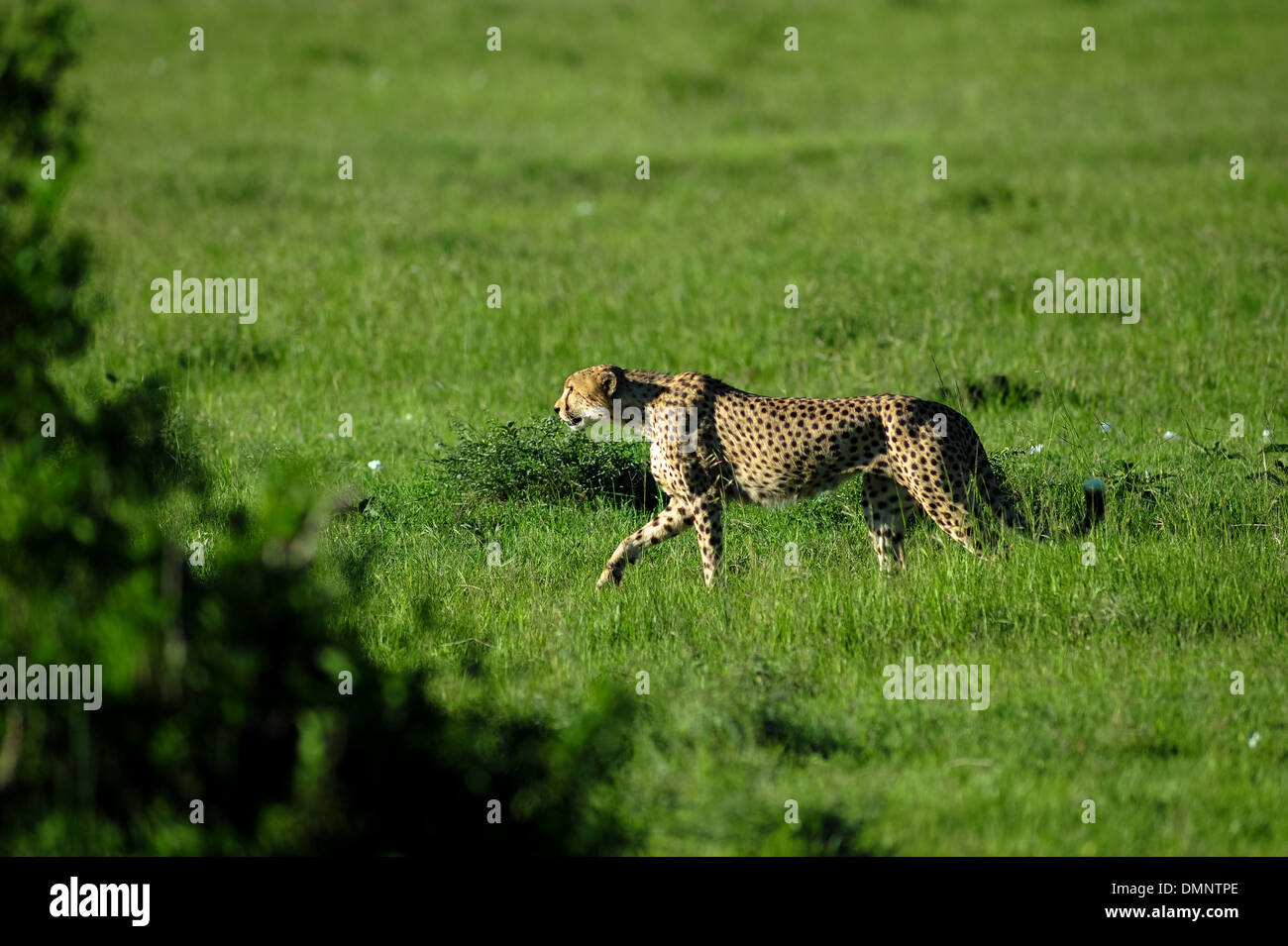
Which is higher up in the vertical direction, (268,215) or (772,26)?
(772,26)

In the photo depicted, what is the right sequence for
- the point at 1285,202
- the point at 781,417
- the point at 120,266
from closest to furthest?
the point at 781,417
the point at 120,266
the point at 1285,202

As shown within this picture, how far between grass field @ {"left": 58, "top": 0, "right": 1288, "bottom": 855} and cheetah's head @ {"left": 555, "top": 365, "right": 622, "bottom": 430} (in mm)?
667

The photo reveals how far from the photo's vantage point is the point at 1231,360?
10.2m

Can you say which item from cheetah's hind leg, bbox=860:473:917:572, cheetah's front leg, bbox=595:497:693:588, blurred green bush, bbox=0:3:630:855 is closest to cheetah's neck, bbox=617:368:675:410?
cheetah's front leg, bbox=595:497:693:588

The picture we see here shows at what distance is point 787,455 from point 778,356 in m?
4.25

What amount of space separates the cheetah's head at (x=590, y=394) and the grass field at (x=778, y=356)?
667 millimetres

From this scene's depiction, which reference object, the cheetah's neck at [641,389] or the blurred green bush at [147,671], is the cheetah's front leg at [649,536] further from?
the blurred green bush at [147,671]

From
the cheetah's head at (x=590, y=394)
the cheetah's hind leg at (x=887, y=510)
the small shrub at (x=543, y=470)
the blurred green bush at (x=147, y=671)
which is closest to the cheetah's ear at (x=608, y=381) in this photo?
the cheetah's head at (x=590, y=394)

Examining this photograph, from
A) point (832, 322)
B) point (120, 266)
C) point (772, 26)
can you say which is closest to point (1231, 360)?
point (832, 322)

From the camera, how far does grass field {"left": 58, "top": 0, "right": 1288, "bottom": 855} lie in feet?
15.6

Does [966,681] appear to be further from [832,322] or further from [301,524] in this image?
[832,322]

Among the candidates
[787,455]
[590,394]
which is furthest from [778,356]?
→ [787,455]

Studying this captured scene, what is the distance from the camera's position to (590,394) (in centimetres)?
722

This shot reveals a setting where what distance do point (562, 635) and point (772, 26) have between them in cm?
2422
